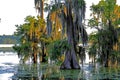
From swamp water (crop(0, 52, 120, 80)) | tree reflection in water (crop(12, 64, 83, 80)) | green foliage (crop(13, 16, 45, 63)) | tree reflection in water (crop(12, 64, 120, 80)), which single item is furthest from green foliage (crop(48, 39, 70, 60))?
green foliage (crop(13, 16, 45, 63))

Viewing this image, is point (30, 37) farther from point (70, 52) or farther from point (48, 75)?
point (48, 75)

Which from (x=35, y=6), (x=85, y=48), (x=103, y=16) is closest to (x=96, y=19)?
(x=103, y=16)

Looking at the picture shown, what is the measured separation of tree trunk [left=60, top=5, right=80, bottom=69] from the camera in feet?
98.3

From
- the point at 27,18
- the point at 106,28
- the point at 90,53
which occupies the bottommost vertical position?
the point at 90,53

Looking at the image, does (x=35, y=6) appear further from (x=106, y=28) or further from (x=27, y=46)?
(x=106, y=28)

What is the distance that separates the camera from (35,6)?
1667 inches

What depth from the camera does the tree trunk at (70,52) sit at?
98.3 ft

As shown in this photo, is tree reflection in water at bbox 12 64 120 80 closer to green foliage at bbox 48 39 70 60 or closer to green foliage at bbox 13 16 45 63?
green foliage at bbox 48 39 70 60

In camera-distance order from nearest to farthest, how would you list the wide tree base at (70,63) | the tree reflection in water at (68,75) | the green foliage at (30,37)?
the tree reflection in water at (68,75), the wide tree base at (70,63), the green foliage at (30,37)

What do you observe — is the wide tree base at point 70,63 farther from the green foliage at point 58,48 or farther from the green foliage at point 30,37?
the green foliage at point 30,37

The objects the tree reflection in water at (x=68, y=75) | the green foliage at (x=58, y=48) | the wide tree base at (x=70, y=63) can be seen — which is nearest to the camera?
the tree reflection in water at (x=68, y=75)

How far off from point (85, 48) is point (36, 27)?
35.4ft

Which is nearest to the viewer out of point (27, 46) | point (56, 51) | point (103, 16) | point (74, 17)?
point (74, 17)

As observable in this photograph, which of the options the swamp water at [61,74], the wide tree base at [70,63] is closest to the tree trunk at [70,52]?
the wide tree base at [70,63]
